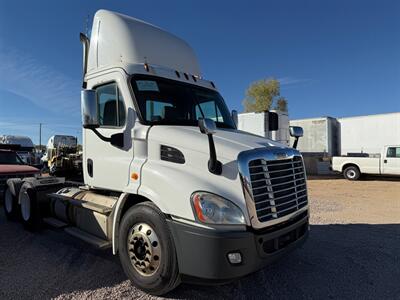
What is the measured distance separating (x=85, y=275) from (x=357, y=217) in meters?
6.64

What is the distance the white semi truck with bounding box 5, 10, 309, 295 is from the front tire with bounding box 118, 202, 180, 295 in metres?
0.01

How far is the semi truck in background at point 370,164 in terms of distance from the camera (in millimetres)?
17031

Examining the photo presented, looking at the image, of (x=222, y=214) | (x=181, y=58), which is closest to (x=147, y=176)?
(x=222, y=214)

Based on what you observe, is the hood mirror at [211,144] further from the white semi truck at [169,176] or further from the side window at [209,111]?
the side window at [209,111]

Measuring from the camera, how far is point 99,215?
441 centimetres

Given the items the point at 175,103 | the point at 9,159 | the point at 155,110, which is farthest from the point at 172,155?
the point at 9,159

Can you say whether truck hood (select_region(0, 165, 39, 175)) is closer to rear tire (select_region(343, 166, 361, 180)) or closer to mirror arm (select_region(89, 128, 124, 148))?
mirror arm (select_region(89, 128, 124, 148))

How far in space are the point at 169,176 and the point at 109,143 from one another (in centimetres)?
141

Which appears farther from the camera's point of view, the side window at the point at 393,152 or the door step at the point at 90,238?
the side window at the point at 393,152

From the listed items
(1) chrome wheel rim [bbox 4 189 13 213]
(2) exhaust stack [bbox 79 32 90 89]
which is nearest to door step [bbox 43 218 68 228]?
(1) chrome wheel rim [bbox 4 189 13 213]

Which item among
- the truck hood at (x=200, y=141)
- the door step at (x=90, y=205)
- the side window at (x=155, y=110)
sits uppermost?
the side window at (x=155, y=110)

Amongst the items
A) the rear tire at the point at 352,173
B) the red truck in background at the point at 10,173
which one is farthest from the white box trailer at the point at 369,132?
the red truck in background at the point at 10,173

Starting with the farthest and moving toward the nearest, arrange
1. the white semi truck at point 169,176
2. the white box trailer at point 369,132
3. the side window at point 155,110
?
the white box trailer at point 369,132, the side window at point 155,110, the white semi truck at point 169,176

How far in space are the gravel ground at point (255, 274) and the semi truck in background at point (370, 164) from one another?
1178 centimetres
